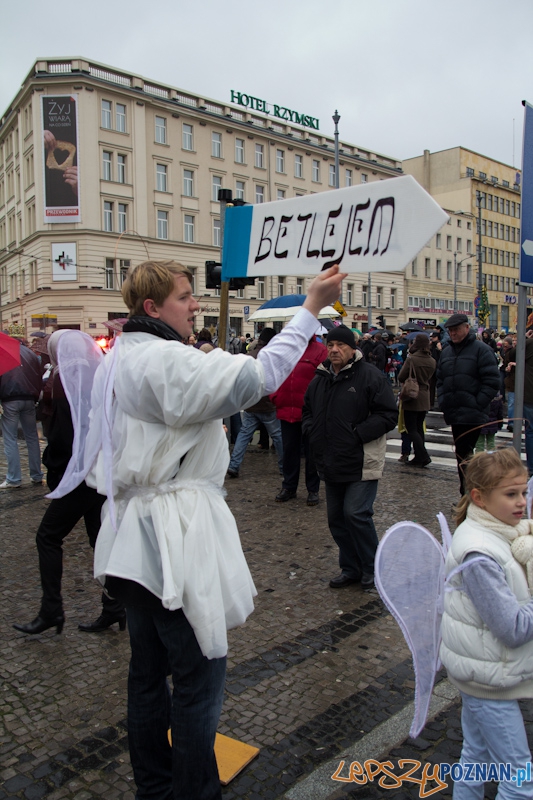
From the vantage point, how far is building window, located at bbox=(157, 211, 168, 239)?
43.5m

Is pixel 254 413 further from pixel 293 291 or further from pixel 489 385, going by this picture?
pixel 293 291

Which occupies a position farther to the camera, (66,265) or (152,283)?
(66,265)

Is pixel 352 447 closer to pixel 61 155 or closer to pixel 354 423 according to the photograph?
pixel 354 423

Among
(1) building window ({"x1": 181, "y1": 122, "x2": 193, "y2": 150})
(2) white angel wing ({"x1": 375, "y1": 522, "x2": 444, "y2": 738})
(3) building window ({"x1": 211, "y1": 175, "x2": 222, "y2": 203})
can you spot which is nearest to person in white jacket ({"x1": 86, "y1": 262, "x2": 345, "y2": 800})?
(2) white angel wing ({"x1": 375, "y1": 522, "x2": 444, "y2": 738})

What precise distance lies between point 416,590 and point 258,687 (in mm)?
1509

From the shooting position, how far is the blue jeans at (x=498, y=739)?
1.98 meters

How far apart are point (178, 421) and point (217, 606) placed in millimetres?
583

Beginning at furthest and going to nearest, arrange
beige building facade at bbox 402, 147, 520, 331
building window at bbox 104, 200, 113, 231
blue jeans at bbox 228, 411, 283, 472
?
beige building facade at bbox 402, 147, 520, 331 < building window at bbox 104, 200, 113, 231 < blue jeans at bbox 228, 411, 283, 472

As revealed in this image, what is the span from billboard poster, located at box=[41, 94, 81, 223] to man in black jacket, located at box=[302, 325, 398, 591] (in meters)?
38.7

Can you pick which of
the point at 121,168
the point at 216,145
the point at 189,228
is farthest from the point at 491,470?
the point at 216,145

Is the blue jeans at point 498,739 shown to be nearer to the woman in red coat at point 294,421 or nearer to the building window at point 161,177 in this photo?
the woman in red coat at point 294,421

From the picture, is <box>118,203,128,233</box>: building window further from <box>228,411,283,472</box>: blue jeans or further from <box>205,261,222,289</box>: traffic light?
<box>205,261,222,289</box>: traffic light

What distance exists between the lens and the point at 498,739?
6.59ft

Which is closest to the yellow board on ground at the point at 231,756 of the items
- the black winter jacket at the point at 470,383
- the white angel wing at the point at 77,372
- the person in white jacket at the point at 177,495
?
the person in white jacket at the point at 177,495
